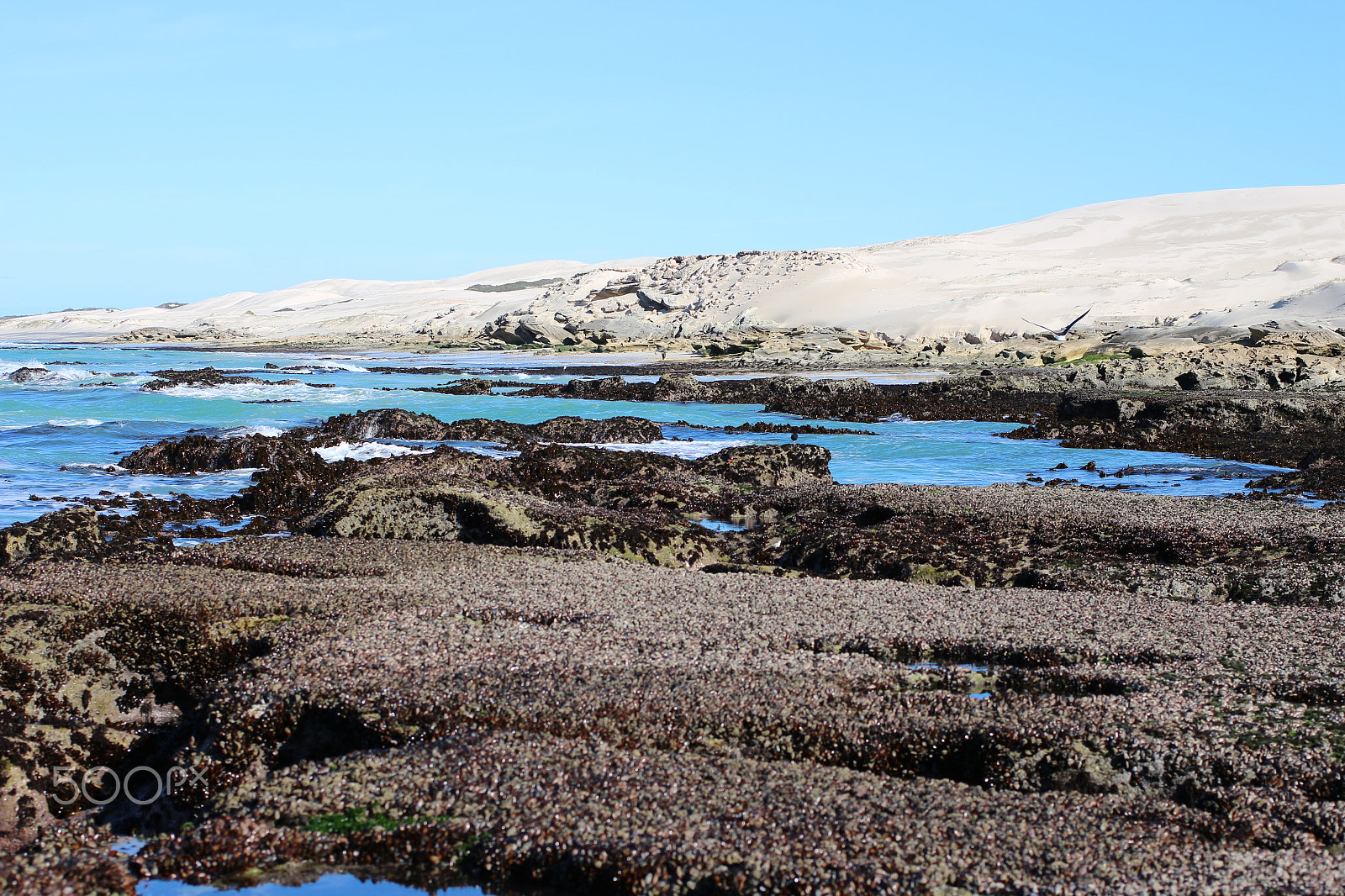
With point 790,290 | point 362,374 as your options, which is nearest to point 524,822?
→ point 362,374

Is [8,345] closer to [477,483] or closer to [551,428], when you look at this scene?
[551,428]

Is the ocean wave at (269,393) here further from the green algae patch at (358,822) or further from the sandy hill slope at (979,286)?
the green algae patch at (358,822)

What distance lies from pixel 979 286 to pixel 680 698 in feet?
230

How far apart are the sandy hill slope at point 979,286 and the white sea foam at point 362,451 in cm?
3997

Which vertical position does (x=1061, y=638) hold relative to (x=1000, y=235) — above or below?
below

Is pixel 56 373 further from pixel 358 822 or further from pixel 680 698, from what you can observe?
pixel 358 822

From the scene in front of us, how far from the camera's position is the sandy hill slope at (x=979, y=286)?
57.2 m

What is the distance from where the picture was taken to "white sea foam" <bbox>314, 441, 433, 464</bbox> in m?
17.7

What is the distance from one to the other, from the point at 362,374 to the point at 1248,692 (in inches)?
1624

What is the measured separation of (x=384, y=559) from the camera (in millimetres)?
8797

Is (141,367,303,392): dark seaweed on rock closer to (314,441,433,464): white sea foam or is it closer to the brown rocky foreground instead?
(314,441,433,464): white sea foam

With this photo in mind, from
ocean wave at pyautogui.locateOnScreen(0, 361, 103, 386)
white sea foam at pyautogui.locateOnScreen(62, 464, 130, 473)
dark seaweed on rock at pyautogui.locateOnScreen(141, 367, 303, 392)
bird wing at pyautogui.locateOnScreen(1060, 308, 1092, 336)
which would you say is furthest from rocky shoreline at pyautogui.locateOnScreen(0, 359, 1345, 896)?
bird wing at pyautogui.locateOnScreen(1060, 308, 1092, 336)

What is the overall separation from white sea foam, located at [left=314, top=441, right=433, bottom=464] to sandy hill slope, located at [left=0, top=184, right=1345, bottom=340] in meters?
40.0

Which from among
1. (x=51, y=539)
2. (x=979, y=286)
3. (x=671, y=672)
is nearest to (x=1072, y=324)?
(x=979, y=286)
